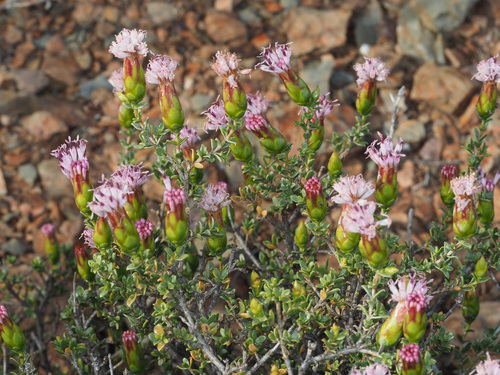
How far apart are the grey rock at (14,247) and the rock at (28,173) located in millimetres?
584

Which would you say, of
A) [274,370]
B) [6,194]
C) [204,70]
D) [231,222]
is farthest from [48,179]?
[274,370]

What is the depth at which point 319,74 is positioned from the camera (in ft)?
15.8

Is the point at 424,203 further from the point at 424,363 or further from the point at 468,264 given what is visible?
the point at 424,363

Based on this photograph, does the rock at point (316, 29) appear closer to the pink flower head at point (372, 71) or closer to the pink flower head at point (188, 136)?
the pink flower head at point (372, 71)

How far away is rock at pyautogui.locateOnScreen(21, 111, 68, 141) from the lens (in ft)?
15.3

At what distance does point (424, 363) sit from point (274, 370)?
579 millimetres

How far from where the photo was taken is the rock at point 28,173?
4485 mm

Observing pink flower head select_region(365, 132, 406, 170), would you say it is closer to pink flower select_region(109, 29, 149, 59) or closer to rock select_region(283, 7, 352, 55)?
pink flower select_region(109, 29, 149, 59)

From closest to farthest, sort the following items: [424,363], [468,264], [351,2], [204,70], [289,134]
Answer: [424,363] → [468,264] → [289,134] → [204,70] → [351,2]

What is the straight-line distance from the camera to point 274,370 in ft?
7.55

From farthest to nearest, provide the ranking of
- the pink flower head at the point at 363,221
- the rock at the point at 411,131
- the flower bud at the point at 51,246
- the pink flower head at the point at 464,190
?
the rock at the point at 411,131 → the flower bud at the point at 51,246 → the pink flower head at the point at 464,190 → the pink flower head at the point at 363,221

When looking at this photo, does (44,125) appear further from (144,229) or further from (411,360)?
(411,360)

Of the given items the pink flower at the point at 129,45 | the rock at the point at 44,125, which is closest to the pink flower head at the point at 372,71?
the pink flower at the point at 129,45

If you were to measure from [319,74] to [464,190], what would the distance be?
2709mm
